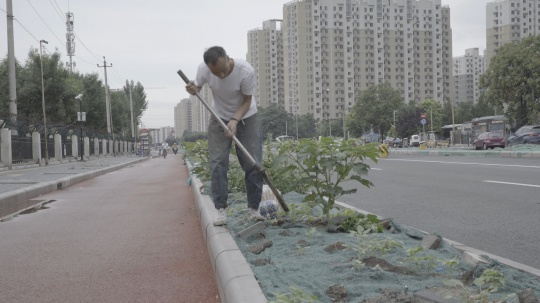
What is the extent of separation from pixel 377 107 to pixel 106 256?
68.2 m

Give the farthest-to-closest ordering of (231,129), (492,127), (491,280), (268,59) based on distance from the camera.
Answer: (268,59)
(492,127)
(231,129)
(491,280)

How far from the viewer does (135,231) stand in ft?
19.5

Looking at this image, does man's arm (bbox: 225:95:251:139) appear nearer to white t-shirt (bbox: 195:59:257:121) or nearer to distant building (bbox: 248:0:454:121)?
white t-shirt (bbox: 195:59:257:121)

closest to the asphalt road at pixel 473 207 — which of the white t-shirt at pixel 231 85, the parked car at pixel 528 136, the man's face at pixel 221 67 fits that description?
the white t-shirt at pixel 231 85

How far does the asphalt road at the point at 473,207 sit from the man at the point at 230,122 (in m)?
2.06

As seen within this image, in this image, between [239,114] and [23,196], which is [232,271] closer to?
[239,114]

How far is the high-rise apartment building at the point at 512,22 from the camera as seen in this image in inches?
4975

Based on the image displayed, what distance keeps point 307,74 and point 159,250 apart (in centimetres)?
12361

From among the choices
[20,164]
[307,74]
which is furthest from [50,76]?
[307,74]

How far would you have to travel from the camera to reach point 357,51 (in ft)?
426

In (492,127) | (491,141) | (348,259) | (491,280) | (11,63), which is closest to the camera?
(491,280)

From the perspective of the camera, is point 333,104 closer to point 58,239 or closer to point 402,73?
point 402,73

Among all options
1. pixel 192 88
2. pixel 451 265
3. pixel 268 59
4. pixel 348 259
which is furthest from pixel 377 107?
pixel 268 59

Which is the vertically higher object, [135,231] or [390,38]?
[390,38]
